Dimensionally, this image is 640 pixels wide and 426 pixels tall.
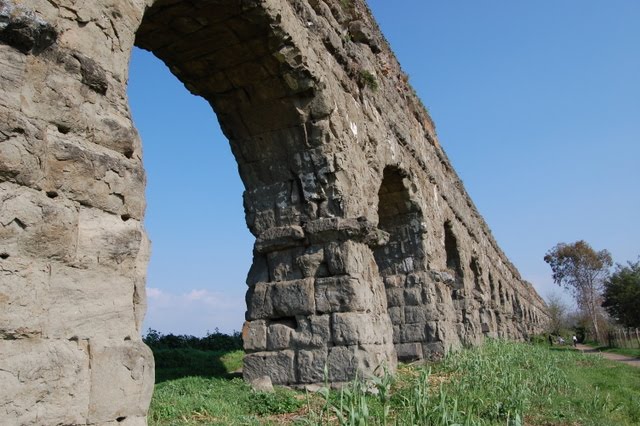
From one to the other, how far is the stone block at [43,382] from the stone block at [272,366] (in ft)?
11.6

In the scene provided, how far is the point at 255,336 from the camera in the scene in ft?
20.8

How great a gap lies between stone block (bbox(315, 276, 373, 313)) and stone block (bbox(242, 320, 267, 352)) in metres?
0.68

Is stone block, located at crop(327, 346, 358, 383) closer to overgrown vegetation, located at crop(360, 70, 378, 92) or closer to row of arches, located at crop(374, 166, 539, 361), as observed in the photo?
row of arches, located at crop(374, 166, 539, 361)

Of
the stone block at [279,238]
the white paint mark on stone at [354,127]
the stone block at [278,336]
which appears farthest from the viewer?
the white paint mark on stone at [354,127]

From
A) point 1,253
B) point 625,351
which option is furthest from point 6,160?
point 625,351

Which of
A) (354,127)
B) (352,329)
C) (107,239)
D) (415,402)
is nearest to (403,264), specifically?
(354,127)

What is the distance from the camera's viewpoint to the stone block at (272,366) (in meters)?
6.09

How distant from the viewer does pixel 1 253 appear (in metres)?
2.50

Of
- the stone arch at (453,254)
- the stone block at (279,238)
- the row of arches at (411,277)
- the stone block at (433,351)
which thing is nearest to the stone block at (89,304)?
the stone block at (279,238)

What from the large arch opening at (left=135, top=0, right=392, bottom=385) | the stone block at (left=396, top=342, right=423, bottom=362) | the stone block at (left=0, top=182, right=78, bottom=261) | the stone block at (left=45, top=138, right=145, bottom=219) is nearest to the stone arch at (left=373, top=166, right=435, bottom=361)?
the stone block at (left=396, top=342, right=423, bottom=362)

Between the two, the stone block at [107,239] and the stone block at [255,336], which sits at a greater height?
the stone block at [107,239]

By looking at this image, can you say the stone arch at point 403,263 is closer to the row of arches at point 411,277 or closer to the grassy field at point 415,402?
the row of arches at point 411,277

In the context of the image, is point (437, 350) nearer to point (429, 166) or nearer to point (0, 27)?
point (429, 166)

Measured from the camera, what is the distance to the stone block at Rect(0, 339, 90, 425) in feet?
7.89
